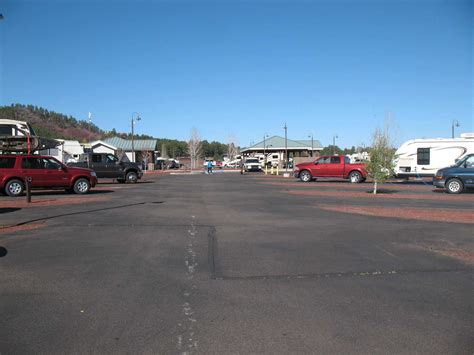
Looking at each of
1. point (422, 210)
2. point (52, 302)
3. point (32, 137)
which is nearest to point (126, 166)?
point (32, 137)

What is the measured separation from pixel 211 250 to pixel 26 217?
637 cm

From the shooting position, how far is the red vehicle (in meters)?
17.9

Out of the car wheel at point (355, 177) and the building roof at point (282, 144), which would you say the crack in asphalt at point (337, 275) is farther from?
the building roof at point (282, 144)

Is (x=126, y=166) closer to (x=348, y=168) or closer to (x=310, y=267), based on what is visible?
(x=348, y=168)

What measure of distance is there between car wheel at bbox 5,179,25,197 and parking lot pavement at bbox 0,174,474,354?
27.8ft

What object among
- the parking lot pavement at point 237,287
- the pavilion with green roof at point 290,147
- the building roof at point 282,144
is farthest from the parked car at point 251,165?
the parking lot pavement at point 237,287

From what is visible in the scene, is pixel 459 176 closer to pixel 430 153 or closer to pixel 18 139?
pixel 430 153

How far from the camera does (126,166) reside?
29.4m

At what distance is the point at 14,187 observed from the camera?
18062 millimetres

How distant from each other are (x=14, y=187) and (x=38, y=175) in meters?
1.04

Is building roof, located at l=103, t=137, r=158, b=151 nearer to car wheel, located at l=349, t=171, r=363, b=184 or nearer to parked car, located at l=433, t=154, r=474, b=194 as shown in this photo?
car wheel, located at l=349, t=171, r=363, b=184

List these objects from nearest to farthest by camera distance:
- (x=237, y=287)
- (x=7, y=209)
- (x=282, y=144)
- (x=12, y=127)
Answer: (x=237, y=287)
(x=7, y=209)
(x=12, y=127)
(x=282, y=144)

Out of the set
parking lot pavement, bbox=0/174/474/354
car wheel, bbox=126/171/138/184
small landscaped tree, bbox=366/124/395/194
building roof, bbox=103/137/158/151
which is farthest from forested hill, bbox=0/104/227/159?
parking lot pavement, bbox=0/174/474/354

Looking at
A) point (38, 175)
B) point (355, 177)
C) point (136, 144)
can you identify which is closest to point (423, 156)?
point (355, 177)
